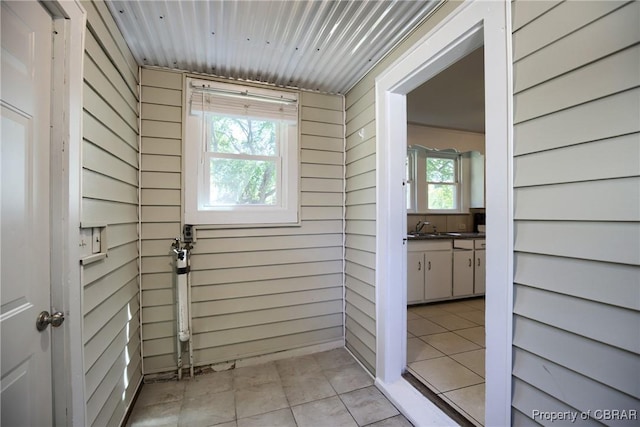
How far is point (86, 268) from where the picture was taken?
1.19 metres

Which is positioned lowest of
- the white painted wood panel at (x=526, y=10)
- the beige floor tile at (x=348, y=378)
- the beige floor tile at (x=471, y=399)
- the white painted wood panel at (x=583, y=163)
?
the beige floor tile at (x=348, y=378)

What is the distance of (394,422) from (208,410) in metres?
1.18

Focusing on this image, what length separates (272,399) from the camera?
185 cm

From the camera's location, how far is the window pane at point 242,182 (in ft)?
7.42

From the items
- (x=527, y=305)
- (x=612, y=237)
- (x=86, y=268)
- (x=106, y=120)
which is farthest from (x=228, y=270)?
(x=612, y=237)

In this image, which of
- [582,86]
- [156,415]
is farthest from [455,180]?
[156,415]

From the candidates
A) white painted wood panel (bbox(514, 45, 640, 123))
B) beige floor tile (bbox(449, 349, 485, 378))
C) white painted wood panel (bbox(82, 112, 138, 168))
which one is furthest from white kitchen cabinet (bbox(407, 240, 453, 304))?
white painted wood panel (bbox(82, 112, 138, 168))

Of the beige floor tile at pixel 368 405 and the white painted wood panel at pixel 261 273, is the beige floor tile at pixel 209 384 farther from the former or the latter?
the beige floor tile at pixel 368 405

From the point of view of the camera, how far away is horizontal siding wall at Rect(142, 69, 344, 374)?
2053 millimetres

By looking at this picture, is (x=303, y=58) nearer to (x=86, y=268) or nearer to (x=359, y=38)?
(x=359, y=38)

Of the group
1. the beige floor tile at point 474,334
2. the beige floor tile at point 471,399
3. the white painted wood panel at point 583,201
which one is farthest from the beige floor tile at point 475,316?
the white painted wood panel at point 583,201

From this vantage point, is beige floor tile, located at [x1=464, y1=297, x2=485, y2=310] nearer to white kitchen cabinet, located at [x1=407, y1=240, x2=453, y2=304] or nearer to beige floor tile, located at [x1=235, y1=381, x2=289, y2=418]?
white kitchen cabinet, located at [x1=407, y1=240, x2=453, y2=304]

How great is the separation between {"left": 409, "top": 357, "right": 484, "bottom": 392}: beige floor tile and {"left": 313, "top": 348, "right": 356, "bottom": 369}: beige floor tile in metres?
0.53

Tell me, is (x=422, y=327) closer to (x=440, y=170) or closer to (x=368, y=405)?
(x=368, y=405)
